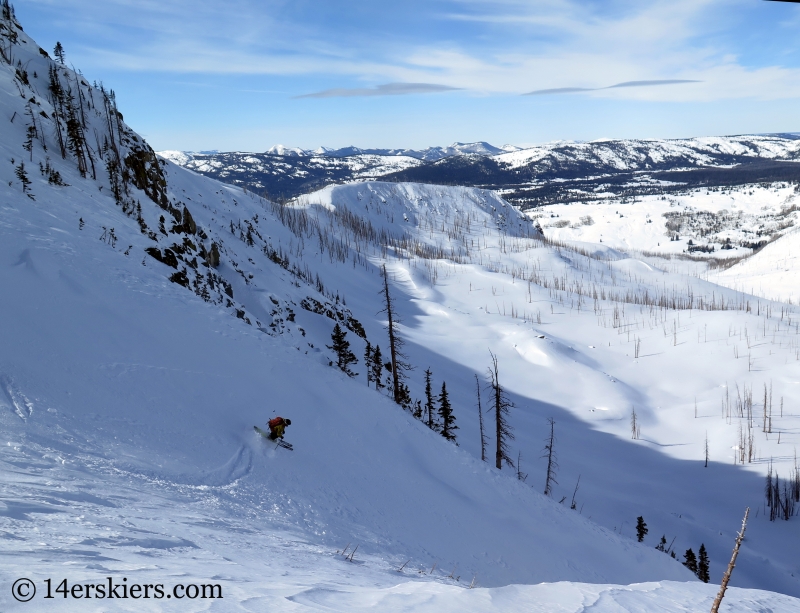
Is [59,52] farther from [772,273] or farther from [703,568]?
[772,273]

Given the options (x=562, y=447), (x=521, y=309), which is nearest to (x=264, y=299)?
(x=562, y=447)

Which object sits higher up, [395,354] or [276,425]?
[276,425]

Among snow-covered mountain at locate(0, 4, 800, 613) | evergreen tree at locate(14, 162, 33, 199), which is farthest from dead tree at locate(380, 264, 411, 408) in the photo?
evergreen tree at locate(14, 162, 33, 199)

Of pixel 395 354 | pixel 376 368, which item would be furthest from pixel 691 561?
pixel 376 368

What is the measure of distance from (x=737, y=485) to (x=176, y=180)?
73.1 metres

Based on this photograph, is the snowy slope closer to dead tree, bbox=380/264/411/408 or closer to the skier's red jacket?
dead tree, bbox=380/264/411/408

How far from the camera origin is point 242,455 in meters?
11.7

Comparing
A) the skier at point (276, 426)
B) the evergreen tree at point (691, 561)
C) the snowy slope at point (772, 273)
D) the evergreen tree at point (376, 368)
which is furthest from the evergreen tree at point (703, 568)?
the snowy slope at point (772, 273)

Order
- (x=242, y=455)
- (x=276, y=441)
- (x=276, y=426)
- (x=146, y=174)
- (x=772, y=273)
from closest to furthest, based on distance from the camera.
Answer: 1. (x=242, y=455)
2. (x=276, y=426)
3. (x=276, y=441)
4. (x=146, y=174)
5. (x=772, y=273)

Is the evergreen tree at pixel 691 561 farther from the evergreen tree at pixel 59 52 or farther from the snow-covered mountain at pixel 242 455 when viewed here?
the evergreen tree at pixel 59 52

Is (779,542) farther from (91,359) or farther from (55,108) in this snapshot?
(55,108)

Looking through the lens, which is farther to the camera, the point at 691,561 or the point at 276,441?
the point at 691,561

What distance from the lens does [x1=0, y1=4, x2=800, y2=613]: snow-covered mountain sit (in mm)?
6934

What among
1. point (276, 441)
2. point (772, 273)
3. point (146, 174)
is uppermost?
point (146, 174)
